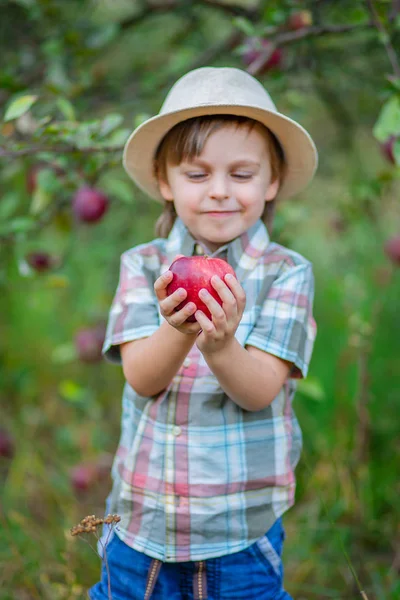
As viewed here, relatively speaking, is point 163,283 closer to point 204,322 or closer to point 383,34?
point 204,322

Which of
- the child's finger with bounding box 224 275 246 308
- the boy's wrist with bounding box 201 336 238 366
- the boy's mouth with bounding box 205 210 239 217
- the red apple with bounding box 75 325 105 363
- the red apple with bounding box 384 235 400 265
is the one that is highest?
the boy's mouth with bounding box 205 210 239 217

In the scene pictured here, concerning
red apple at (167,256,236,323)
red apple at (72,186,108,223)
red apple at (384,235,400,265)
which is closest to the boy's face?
red apple at (167,256,236,323)

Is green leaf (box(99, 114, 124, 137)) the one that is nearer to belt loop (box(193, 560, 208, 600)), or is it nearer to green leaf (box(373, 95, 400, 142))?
green leaf (box(373, 95, 400, 142))

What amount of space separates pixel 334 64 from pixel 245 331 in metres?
1.62

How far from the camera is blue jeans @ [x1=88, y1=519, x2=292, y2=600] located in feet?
4.75

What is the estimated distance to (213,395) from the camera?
1.44 meters

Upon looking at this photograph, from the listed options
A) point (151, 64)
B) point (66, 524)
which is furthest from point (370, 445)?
point (151, 64)

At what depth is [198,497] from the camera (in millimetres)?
1429

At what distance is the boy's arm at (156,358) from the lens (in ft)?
4.37

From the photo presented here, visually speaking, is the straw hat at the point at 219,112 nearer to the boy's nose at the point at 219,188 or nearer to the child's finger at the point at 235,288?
the boy's nose at the point at 219,188

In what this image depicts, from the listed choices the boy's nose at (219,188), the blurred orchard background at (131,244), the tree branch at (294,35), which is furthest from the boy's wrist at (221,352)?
the tree branch at (294,35)

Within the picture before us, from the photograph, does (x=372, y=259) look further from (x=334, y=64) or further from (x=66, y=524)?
(x=66, y=524)

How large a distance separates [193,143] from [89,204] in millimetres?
848

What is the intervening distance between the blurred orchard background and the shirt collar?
0.44 m
